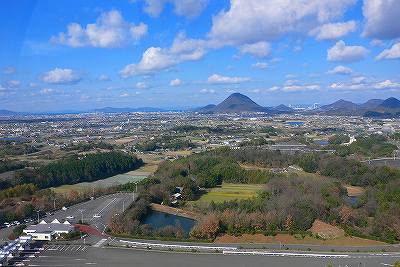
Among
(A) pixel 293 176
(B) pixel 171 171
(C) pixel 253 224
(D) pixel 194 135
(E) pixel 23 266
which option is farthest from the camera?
(D) pixel 194 135

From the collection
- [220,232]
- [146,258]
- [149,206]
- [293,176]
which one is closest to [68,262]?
[146,258]

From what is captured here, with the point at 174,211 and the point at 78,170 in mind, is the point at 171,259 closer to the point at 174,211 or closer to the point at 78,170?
the point at 174,211

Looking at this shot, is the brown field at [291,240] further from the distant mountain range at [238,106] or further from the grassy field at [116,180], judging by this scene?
the distant mountain range at [238,106]

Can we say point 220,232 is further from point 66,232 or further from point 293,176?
point 293,176

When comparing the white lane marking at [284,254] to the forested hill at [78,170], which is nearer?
the white lane marking at [284,254]

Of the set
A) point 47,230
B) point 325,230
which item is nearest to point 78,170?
point 47,230

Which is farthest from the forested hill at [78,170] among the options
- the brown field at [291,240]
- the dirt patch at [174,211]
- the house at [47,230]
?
the brown field at [291,240]

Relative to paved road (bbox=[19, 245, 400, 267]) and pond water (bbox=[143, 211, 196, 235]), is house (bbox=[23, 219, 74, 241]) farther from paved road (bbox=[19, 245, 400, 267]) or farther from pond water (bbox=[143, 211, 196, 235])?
pond water (bbox=[143, 211, 196, 235])
